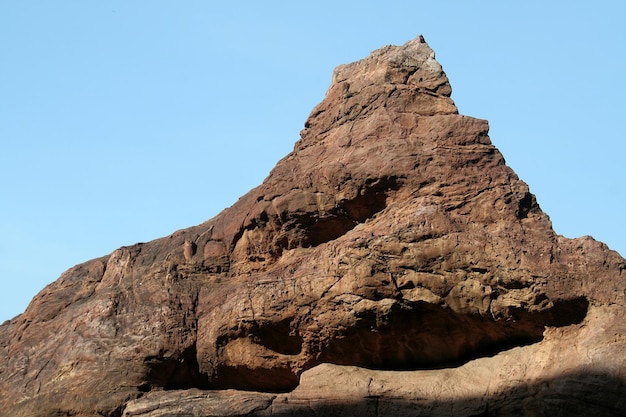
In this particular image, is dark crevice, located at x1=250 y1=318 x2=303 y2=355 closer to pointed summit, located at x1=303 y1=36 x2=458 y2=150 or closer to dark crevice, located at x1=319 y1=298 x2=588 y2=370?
dark crevice, located at x1=319 y1=298 x2=588 y2=370

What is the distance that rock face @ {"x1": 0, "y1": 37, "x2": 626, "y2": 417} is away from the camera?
1512cm

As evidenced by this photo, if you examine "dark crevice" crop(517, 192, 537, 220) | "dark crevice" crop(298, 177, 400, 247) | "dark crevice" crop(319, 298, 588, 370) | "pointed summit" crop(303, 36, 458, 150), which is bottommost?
"dark crevice" crop(319, 298, 588, 370)

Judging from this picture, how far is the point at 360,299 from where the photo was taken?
16156 millimetres

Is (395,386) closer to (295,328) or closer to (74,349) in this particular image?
(295,328)

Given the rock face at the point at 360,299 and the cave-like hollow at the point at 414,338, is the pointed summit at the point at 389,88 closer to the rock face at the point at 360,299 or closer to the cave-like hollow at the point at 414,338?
the rock face at the point at 360,299

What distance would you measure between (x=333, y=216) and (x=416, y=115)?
253cm

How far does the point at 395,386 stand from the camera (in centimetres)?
1566

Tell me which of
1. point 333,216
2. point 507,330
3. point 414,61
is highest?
point 414,61

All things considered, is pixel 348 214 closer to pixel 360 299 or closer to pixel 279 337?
pixel 360 299

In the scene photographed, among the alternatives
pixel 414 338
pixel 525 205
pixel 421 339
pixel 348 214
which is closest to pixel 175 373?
pixel 348 214

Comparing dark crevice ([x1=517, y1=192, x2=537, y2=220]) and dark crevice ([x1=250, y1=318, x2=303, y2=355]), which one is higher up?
dark crevice ([x1=517, y1=192, x2=537, y2=220])

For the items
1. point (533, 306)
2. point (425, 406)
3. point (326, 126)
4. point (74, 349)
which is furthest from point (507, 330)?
point (74, 349)

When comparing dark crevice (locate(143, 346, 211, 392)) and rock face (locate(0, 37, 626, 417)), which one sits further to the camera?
dark crevice (locate(143, 346, 211, 392))

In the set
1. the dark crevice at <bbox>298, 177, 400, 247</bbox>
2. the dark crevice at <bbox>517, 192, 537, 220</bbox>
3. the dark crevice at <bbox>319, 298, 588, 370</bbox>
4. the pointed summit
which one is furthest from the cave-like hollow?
the pointed summit
